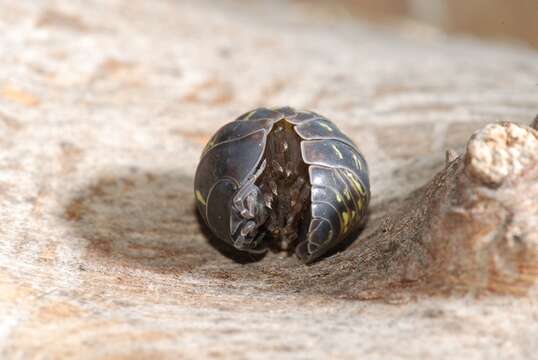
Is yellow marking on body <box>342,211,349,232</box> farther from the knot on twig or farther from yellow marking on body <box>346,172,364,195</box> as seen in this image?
the knot on twig

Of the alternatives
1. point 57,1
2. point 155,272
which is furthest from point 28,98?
point 155,272

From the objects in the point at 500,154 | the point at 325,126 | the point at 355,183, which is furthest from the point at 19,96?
the point at 500,154


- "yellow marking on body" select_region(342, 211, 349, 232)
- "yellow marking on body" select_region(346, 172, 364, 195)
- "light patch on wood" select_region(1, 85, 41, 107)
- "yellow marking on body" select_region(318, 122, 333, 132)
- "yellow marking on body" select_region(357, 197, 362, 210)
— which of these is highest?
"light patch on wood" select_region(1, 85, 41, 107)

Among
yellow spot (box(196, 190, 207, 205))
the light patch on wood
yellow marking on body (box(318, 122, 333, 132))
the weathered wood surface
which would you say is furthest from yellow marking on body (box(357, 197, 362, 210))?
the light patch on wood

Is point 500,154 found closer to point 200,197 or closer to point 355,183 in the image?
point 355,183

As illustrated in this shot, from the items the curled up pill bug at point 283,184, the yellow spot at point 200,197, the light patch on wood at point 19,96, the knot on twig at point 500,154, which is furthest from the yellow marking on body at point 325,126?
the light patch on wood at point 19,96

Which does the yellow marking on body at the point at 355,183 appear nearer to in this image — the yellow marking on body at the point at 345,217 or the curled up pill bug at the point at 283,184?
the curled up pill bug at the point at 283,184

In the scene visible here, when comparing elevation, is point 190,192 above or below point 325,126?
below
